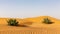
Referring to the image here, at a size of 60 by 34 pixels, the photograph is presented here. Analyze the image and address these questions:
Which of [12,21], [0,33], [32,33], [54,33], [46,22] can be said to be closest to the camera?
[0,33]

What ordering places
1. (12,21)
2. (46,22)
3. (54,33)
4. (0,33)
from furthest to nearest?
1. (46,22)
2. (12,21)
3. (54,33)
4. (0,33)

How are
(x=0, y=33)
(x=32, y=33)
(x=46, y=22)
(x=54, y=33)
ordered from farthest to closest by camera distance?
(x=46, y=22)
(x=54, y=33)
(x=32, y=33)
(x=0, y=33)

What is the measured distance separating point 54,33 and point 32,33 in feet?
8.28

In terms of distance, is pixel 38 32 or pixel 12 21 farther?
pixel 12 21

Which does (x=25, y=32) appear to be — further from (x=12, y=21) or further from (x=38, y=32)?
(x=12, y=21)

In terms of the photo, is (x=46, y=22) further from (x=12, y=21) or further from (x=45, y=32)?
(x=45, y=32)

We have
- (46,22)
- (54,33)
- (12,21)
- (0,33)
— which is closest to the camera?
(0,33)

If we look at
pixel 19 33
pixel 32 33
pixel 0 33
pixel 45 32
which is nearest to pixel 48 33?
pixel 45 32

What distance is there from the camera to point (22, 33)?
57.0 feet

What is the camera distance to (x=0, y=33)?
54.2 ft

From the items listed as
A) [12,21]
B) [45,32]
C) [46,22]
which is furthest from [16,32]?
[46,22]

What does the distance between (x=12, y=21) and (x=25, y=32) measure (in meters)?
8.56

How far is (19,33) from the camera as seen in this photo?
17156 mm

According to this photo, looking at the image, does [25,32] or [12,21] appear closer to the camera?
[25,32]
